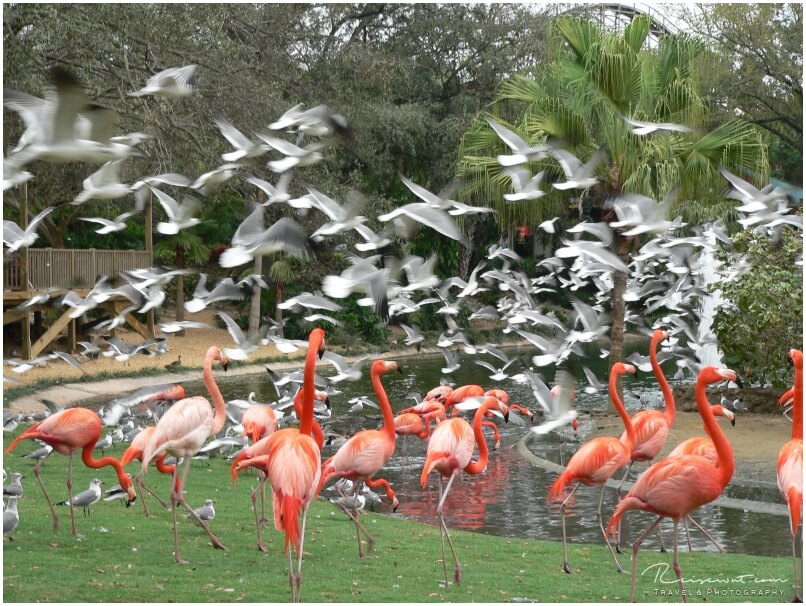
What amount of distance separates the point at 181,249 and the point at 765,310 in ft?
66.4

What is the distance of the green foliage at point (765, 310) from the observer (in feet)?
47.6

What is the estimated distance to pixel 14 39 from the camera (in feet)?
44.8

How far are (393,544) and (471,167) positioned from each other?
32.5ft

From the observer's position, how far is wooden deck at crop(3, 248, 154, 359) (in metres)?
22.0

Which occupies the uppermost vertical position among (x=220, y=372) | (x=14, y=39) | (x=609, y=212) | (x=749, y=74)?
(x=749, y=74)

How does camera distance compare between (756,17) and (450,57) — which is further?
(450,57)

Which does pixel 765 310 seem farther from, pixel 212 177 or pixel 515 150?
pixel 212 177

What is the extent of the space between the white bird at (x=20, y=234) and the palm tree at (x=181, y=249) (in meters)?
20.0

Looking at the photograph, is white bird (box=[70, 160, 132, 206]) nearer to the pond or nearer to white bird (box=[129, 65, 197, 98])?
white bird (box=[129, 65, 197, 98])

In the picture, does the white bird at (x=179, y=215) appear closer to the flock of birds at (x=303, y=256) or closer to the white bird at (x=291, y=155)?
the flock of birds at (x=303, y=256)

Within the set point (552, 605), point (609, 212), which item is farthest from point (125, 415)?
point (552, 605)

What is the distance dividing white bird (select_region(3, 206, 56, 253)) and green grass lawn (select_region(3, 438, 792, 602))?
262 centimetres

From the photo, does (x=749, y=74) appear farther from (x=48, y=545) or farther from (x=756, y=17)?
(x=48, y=545)

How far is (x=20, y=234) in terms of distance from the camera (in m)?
9.13
